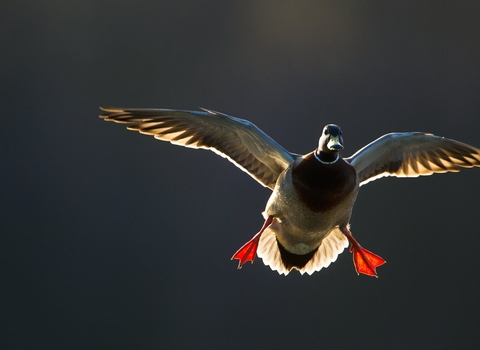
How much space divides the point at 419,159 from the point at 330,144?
57 cm

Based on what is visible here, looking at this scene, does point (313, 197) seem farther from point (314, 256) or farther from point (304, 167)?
point (314, 256)

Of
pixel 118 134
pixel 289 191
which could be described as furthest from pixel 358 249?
pixel 118 134

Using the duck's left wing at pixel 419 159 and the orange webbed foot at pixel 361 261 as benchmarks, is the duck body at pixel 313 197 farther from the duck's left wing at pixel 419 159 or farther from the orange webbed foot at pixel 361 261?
the duck's left wing at pixel 419 159

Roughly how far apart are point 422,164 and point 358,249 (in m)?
0.36

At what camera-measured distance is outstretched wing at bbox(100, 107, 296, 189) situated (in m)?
2.06

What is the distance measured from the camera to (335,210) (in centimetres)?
198

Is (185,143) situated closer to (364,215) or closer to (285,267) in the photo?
(285,267)

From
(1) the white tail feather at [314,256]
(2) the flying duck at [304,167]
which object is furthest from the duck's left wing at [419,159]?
(1) the white tail feather at [314,256]

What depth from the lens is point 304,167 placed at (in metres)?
1.96

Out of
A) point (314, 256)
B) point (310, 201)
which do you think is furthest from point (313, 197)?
point (314, 256)

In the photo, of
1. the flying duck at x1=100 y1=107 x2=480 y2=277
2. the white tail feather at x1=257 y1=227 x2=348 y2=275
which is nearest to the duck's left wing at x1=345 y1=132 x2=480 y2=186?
the flying duck at x1=100 y1=107 x2=480 y2=277

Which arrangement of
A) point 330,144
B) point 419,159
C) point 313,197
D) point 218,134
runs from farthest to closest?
point 419,159
point 218,134
point 313,197
point 330,144

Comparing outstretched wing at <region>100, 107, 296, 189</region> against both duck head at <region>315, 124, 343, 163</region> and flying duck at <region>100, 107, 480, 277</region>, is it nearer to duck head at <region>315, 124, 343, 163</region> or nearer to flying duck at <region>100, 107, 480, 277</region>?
flying duck at <region>100, 107, 480, 277</region>

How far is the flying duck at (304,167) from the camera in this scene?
76.6 inches
